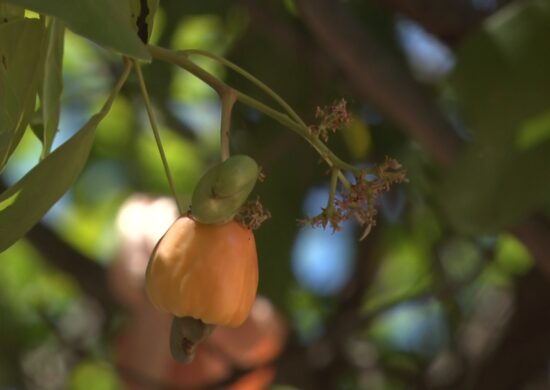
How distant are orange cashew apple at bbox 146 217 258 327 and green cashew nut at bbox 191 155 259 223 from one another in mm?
11

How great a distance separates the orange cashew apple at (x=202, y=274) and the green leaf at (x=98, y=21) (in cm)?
12

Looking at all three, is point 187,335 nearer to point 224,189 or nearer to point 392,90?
point 224,189

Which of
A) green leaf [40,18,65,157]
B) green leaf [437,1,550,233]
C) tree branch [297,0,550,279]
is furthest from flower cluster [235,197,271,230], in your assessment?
tree branch [297,0,550,279]

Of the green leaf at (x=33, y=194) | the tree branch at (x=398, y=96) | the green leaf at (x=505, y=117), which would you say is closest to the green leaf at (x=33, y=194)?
the green leaf at (x=33, y=194)

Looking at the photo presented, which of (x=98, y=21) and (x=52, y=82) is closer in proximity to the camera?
(x=98, y=21)

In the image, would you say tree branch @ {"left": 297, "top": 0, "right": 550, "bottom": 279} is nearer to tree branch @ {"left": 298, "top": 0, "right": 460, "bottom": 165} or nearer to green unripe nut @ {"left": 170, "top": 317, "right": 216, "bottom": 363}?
tree branch @ {"left": 298, "top": 0, "right": 460, "bottom": 165}

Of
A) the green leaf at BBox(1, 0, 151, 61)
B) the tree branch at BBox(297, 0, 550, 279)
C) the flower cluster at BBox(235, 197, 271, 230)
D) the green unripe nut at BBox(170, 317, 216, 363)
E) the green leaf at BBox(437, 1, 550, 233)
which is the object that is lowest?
the green unripe nut at BBox(170, 317, 216, 363)

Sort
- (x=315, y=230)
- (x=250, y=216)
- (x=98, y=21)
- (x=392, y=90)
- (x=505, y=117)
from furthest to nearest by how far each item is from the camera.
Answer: (x=315, y=230) → (x=392, y=90) → (x=505, y=117) → (x=250, y=216) → (x=98, y=21)

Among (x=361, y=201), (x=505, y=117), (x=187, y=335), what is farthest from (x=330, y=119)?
(x=505, y=117)

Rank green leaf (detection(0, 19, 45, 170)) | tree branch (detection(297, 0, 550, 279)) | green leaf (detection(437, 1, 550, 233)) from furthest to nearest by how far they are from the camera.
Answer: tree branch (detection(297, 0, 550, 279)) → green leaf (detection(437, 1, 550, 233)) → green leaf (detection(0, 19, 45, 170))

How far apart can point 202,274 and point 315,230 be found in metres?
1.03

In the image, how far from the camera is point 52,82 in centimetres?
82

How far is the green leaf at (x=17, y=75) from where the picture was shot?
78 centimetres

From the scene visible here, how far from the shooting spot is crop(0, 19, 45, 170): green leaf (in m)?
0.78
